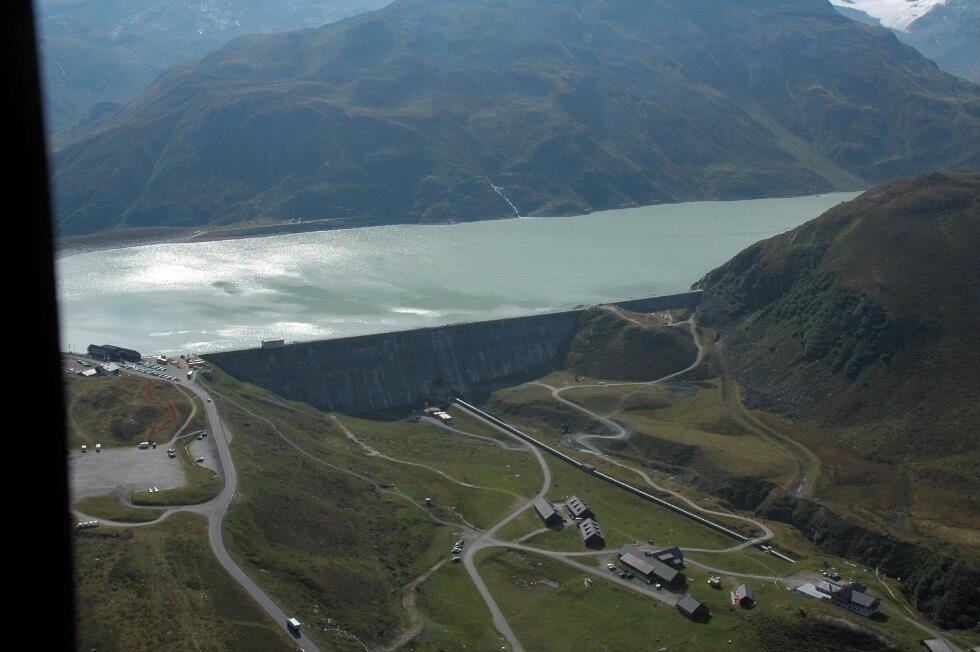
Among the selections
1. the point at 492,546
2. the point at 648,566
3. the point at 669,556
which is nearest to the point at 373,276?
the point at 492,546

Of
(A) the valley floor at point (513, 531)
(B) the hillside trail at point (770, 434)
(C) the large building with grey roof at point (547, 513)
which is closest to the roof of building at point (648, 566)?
(A) the valley floor at point (513, 531)

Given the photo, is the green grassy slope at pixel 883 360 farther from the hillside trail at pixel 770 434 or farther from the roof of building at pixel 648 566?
the roof of building at pixel 648 566

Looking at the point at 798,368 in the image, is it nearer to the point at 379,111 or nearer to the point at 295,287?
the point at 295,287

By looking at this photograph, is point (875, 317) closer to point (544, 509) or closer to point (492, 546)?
point (544, 509)

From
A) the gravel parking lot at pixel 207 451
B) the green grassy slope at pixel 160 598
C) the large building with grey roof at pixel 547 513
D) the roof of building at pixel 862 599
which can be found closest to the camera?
the green grassy slope at pixel 160 598

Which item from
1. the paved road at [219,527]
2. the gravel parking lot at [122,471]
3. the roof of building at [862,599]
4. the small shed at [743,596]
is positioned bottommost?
the roof of building at [862,599]

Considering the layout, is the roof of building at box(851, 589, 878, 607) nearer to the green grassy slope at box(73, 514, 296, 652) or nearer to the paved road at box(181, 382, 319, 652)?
the paved road at box(181, 382, 319, 652)

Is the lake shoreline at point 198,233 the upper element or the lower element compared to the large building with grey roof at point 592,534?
Answer: upper
